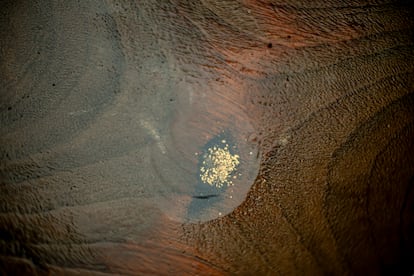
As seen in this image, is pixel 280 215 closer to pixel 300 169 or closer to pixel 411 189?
pixel 300 169

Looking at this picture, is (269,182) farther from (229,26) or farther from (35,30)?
(35,30)

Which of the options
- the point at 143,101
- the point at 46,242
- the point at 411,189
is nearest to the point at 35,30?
the point at 143,101

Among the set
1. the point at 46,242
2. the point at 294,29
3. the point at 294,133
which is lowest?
the point at 46,242

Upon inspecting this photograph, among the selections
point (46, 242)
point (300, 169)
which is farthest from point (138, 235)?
point (300, 169)

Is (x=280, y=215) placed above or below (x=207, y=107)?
below
